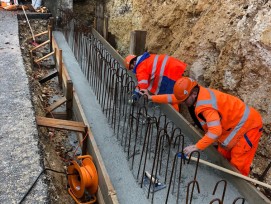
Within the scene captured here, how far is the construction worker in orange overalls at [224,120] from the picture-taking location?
12.5 feet

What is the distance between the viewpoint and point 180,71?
5.68 meters

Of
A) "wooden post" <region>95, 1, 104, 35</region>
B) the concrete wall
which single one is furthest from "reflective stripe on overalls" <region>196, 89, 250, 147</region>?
the concrete wall

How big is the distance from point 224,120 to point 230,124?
0.13 meters

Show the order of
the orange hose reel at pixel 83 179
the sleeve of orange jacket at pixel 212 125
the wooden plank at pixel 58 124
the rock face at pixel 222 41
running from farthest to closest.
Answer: the rock face at pixel 222 41
the wooden plank at pixel 58 124
the orange hose reel at pixel 83 179
the sleeve of orange jacket at pixel 212 125

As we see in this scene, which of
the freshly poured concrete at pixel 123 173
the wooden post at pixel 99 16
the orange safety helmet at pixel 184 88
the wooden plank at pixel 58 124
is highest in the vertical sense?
the wooden post at pixel 99 16

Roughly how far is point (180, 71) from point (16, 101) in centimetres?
293

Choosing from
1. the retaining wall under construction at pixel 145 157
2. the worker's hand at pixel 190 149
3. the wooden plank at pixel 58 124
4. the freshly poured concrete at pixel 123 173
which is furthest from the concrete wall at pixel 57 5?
the worker's hand at pixel 190 149

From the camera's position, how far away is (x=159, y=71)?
567 centimetres

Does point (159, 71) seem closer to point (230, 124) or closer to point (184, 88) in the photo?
point (184, 88)

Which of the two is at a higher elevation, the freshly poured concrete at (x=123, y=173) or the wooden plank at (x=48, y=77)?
the wooden plank at (x=48, y=77)

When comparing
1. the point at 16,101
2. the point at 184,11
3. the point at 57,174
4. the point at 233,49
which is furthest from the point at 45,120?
the point at 184,11

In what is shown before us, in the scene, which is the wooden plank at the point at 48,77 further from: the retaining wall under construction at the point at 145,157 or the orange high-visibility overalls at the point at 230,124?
the orange high-visibility overalls at the point at 230,124

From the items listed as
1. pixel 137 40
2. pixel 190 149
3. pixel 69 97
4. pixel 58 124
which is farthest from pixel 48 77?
pixel 190 149

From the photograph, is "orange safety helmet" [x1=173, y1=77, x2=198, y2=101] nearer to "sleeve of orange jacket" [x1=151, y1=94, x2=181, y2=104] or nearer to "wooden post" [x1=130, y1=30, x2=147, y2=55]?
"sleeve of orange jacket" [x1=151, y1=94, x2=181, y2=104]
